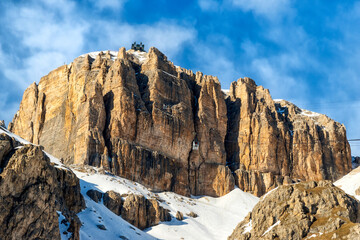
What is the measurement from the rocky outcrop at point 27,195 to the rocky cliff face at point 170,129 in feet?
234

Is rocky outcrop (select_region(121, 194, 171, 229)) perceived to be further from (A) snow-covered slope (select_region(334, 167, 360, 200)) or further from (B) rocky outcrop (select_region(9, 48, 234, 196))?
(A) snow-covered slope (select_region(334, 167, 360, 200))

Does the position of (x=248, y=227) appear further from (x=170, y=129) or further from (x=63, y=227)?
(x=170, y=129)

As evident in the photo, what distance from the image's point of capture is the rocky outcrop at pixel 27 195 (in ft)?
205

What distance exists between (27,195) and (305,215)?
4271cm

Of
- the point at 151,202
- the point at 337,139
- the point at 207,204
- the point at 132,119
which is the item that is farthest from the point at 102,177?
the point at 337,139

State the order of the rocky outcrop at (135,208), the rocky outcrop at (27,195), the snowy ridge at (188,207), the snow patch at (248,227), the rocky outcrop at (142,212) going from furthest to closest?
A: the snowy ridge at (188,207) < the rocky outcrop at (142,212) < the rocky outcrop at (135,208) < the snow patch at (248,227) < the rocky outcrop at (27,195)

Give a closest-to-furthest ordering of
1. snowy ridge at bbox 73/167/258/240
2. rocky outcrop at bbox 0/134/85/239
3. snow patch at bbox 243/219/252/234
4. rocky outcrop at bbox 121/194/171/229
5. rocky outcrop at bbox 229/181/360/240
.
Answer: rocky outcrop at bbox 0/134/85/239, rocky outcrop at bbox 229/181/360/240, snow patch at bbox 243/219/252/234, rocky outcrop at bbox 121/194/171/229, snowy ridge at bbox 73/167/258/240

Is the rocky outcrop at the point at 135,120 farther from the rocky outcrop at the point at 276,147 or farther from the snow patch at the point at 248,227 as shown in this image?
the snow patch at the point at 248,227

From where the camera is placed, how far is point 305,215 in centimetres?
8269

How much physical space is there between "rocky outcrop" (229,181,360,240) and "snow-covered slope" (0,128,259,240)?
25153 millimetres

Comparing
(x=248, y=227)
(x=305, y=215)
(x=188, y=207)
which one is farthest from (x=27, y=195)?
(x=188, y=207)

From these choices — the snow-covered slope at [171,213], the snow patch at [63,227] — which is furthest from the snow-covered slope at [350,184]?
the snow patch at [63,227]

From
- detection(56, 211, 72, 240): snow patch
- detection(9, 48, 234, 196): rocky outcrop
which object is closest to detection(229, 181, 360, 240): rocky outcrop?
detection(56, 211, 72, 240): snow patch

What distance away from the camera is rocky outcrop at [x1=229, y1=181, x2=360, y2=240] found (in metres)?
78.5
